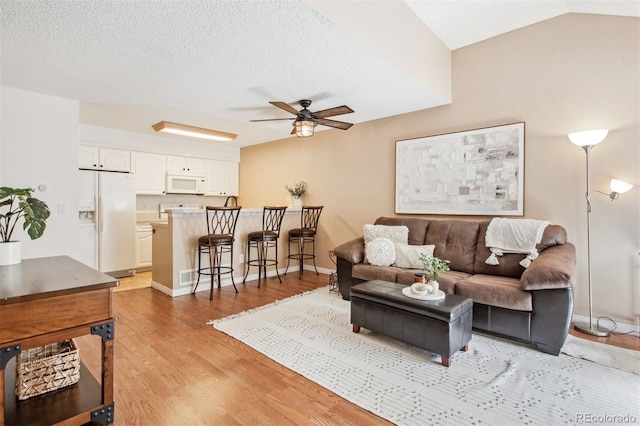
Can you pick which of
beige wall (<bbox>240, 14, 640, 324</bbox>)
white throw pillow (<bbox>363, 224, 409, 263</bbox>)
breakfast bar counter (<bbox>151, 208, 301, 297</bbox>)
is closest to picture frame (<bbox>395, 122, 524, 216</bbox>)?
beige wall (<bbox>240, 14, 640, 324</bbox>)

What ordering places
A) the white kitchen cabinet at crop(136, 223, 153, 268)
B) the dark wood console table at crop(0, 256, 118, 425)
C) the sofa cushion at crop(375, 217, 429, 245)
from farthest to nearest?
the white kitchen cabinet at crop(136, 223, 153, 268) → the sofa cushion at crop(375, 217, 429, 245) → the dark wood console table at crop(0, 256, 118, 425)

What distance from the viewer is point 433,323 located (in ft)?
7.40

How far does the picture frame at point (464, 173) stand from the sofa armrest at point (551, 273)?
3.00ft

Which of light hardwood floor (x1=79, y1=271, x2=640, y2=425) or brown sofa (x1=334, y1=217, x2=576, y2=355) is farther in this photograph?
brown sofa (x1=334, y1=217, x2=576, y2=355)

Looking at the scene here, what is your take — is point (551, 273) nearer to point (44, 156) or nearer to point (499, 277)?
point (499, 277)

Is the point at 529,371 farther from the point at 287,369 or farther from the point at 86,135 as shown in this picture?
the point at 86,135

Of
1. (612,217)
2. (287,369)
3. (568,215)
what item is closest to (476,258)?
(568,215)

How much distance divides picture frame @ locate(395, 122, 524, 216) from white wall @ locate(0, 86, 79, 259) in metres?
4.05

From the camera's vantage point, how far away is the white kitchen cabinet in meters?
5.30

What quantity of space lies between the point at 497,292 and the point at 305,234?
2.94 metres

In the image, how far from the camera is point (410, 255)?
3.51 metres

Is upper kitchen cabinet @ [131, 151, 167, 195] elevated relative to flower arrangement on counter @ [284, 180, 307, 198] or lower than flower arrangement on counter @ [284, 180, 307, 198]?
elevated

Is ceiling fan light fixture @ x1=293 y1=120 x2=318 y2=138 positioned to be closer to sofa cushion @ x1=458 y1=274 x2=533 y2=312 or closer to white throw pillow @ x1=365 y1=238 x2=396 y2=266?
white throw pillow @ x1=365 y1=238 x2=396 y2=266

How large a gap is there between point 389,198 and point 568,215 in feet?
6.72
